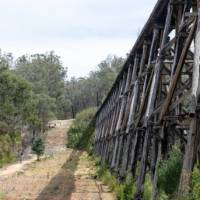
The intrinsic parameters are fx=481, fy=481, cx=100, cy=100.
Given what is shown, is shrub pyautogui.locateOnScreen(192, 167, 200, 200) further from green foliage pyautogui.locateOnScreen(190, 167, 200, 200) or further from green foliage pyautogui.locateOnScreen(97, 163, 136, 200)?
green foliage pyautogui.locateOnScreen(97, 163, 136, 200)

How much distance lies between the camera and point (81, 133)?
49188mm

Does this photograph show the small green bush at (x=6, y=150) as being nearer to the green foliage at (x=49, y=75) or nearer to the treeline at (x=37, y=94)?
the treeline at (x=37, y=94)

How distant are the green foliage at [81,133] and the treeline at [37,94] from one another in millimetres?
3709

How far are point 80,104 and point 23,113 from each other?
42.2 m

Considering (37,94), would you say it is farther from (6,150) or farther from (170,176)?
(170,176)

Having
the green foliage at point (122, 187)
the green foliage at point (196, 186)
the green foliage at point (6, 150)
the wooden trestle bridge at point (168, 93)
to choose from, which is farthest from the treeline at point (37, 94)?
the green foliage at point (196, 186)

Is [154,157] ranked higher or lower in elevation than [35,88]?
lower

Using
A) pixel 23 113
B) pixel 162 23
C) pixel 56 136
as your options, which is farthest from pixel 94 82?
pixel 162 23

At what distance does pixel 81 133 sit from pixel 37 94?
12.7 meters

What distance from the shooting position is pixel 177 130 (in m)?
11.2

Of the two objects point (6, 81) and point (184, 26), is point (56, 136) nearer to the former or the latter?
point (6, 81)

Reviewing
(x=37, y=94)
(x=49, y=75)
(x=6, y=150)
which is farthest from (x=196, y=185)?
(x=49, y=75)

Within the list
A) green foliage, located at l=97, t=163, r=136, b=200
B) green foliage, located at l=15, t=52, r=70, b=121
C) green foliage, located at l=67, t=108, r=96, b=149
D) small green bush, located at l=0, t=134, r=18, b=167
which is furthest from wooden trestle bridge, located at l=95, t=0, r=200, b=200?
green foliage, located at l=15, t=52, r=70, b=121

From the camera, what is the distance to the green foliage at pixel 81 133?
47406 millimetres
